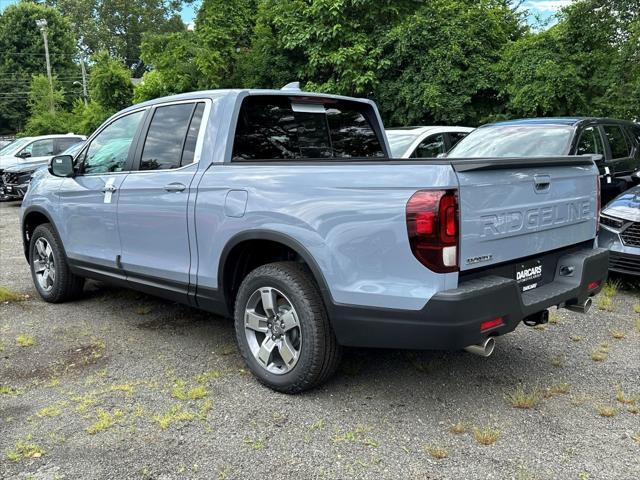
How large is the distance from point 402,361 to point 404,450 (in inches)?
47.3

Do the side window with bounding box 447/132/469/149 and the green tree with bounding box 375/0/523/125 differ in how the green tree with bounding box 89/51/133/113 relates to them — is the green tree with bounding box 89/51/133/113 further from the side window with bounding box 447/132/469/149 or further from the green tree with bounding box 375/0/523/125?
the side window with bounding box 447/132/469/149

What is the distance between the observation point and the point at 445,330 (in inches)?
110

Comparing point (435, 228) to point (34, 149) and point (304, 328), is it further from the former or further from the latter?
point (34, 149)

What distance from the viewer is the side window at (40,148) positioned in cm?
1540

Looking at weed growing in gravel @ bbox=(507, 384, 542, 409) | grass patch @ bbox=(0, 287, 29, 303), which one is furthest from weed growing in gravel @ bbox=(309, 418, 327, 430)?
grass patch @ bbox=(0, 287, 29, 303)

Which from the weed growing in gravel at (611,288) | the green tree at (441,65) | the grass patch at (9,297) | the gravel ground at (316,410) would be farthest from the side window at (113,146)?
the green tree at (441,65)

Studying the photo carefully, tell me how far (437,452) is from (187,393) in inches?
63.0

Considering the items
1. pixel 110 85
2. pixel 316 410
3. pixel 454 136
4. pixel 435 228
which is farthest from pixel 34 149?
pixel 435 228

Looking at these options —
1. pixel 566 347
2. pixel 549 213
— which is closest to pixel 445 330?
pixel 549 213

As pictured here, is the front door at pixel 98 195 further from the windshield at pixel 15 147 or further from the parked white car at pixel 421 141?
the windshield at pixel 15 147

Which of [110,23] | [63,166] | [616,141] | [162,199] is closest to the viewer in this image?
[162,199]

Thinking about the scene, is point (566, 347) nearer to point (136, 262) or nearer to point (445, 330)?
point (445, 330)

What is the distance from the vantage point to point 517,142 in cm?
677

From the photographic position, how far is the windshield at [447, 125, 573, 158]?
6.53 metres
